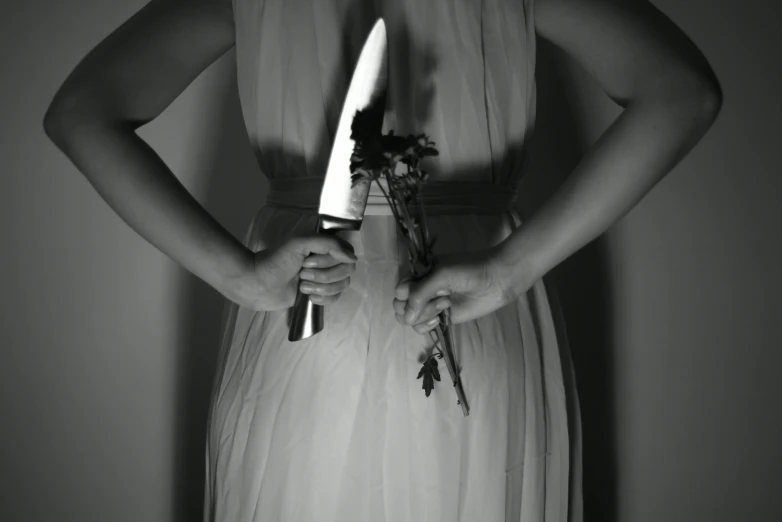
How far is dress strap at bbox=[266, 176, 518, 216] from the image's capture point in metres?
0.67

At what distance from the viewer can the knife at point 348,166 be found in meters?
0.59

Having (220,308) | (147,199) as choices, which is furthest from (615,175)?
(220,308)

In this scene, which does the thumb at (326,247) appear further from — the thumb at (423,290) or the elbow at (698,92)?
the elbow at (698,92)

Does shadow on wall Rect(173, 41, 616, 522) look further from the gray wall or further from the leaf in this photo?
the leaf

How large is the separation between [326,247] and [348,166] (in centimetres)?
7

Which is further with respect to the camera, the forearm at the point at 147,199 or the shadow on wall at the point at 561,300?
the shadow on wall at the point at 561,300

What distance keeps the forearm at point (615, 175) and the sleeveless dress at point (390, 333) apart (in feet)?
0.27

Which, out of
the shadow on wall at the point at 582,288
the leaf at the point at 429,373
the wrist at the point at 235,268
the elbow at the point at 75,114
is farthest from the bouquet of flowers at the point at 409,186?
the shadow on wall at the point at 582,288

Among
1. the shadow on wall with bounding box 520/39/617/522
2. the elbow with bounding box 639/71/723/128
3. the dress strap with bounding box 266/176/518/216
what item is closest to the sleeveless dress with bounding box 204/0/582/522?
the dress strap with bounding box 266/176/518/216

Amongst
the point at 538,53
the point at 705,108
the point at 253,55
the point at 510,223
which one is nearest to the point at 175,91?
the point at 253,55

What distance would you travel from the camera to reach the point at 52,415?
109 cm

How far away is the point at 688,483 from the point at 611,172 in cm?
67

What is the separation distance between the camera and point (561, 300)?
1099 millimetres

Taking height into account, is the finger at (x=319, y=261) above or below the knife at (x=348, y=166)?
below
